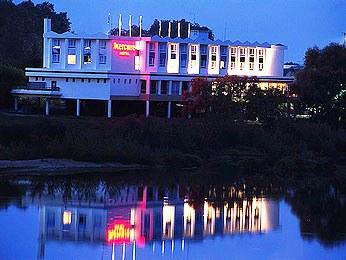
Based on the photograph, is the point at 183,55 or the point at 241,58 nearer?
the point at 183,55

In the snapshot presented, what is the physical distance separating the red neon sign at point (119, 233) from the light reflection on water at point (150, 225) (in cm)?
4

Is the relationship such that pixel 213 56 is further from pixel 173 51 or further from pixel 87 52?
pixel 87 52

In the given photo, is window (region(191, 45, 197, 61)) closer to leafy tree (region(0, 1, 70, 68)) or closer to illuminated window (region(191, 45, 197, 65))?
illuminated window (region(191, 45, 197, 65))

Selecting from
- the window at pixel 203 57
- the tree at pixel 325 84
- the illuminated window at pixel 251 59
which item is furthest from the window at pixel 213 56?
the tree at pixel 325 84

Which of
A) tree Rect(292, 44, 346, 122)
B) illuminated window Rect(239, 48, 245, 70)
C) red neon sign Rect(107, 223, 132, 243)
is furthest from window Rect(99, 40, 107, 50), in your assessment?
red neon sign Rect(107, 223, 132, 243)

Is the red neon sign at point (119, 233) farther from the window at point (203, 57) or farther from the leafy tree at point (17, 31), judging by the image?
the leafy tree at point (17, 31)

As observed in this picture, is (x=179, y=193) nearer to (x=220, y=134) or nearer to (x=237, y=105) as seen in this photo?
(x=220, y=134)

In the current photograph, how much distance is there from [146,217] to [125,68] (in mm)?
56569

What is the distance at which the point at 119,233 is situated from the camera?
33750mm

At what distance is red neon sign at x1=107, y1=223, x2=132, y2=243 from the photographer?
32156mm

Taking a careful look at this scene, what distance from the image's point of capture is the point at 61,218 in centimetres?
3656

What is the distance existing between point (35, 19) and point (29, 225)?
113m

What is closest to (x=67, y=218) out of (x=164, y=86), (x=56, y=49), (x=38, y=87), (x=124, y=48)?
(x=38, y=87)

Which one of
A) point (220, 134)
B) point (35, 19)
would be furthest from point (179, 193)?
point (35, 19)
